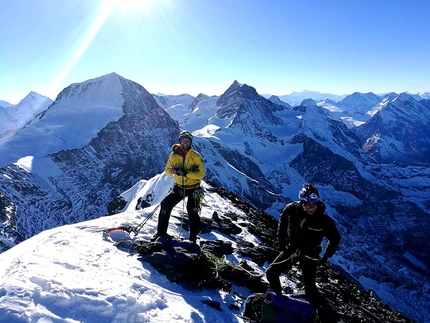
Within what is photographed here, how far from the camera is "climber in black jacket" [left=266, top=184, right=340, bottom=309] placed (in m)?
7.35

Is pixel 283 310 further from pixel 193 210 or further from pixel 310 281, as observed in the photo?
pixel 193 210

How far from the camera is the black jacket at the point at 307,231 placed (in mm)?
7367

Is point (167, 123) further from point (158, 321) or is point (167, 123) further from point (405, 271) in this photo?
point (158, 321)

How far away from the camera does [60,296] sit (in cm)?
629

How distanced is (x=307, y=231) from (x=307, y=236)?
128 mm

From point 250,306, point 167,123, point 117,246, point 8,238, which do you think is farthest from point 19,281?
point 167,123

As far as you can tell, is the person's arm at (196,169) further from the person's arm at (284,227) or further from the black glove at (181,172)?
the person's arm at (284,227)

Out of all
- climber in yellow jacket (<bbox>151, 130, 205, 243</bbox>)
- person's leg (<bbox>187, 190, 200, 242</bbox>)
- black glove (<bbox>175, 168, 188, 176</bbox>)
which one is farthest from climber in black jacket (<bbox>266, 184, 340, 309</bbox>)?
black glove (<bbox>175, 168, 188, 176</bbox>)

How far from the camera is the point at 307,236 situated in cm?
754

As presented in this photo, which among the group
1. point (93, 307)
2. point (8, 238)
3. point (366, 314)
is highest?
point (93, 307)

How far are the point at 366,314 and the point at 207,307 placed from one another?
8.72 metres

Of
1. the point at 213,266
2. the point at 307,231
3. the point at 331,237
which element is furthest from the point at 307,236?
the point at 213,266

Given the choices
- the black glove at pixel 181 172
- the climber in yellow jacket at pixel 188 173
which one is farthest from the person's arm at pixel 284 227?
the black glove at pixel 181 172

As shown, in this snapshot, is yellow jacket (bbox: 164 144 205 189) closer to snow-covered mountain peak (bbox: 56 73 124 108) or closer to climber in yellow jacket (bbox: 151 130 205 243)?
climber in yellow jacket (bbox: 151 130 205 243)
